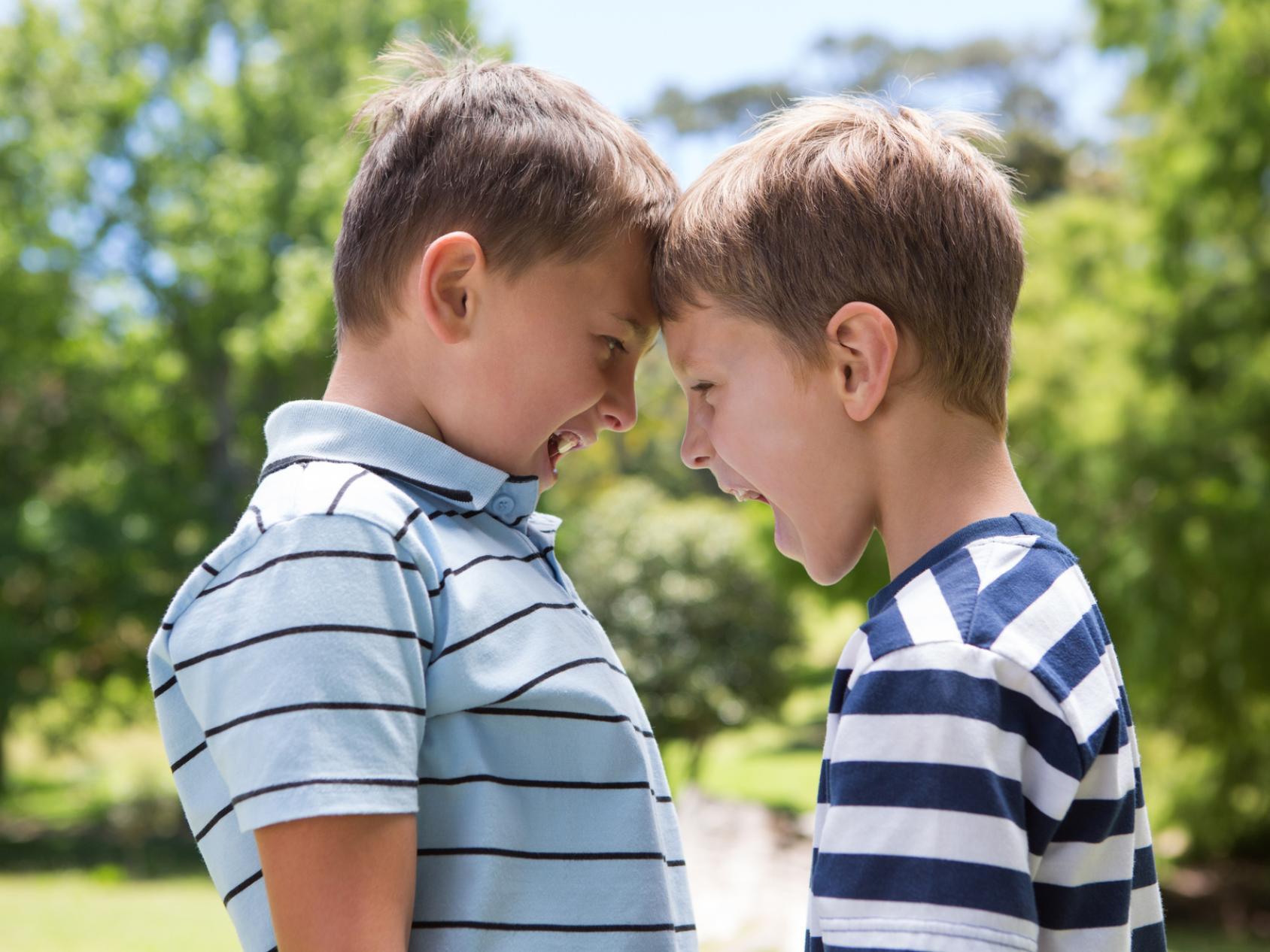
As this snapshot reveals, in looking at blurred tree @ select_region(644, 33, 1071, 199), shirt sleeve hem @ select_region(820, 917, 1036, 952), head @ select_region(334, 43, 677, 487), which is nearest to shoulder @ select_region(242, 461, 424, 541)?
head @ select_region(334, 43, 677, 487)

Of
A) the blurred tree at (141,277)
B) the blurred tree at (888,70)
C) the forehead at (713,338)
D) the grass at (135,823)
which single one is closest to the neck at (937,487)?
the forehead at (713,338)

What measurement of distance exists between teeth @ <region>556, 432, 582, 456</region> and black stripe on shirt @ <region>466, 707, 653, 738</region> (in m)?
0.31

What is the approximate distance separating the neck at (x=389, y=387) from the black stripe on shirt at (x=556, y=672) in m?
0.25

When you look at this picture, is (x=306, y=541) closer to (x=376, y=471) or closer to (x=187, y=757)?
(x=376, y=471)

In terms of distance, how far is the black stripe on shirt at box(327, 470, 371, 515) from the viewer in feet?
3.20

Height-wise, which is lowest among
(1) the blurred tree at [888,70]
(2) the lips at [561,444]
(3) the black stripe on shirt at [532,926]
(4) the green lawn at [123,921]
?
(3) the black stripe on shirt at [532,926]

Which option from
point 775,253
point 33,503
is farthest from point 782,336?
point 33,503

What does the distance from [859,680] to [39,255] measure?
1315cm

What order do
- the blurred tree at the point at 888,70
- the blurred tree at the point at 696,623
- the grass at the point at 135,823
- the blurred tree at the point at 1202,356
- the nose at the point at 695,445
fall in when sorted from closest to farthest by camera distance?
the nose at the point at 695,445
the blurred tree at the point at 1202,356
the grass at the point at 135,823
the blurred tree at the point at 696,623
the blurred tree at the point at 888,70

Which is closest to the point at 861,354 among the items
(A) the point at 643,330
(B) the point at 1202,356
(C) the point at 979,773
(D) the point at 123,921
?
(A) the point at 643,330

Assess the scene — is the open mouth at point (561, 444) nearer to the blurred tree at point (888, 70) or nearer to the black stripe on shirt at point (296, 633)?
the black stripe on shirt at point (296, 633)

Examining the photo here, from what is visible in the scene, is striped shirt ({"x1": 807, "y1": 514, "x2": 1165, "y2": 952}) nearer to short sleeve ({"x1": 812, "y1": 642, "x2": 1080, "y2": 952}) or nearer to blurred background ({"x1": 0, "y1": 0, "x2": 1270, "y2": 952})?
short sleeve ({"x1": 812, "y1": 642, "x2": 1080, "y2": 952})

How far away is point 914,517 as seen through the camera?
1.05 m

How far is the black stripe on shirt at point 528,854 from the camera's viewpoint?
1.00m
